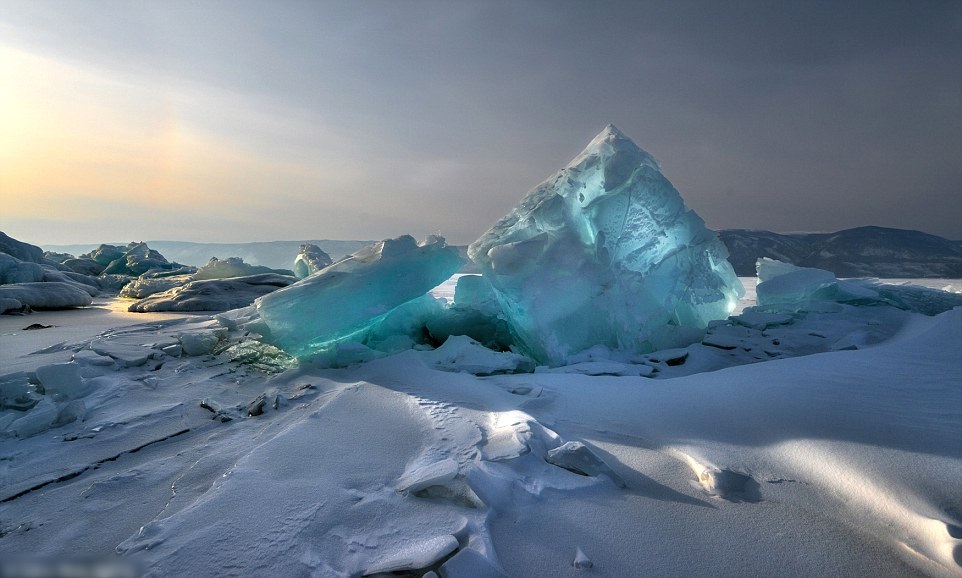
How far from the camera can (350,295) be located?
12.2 feet

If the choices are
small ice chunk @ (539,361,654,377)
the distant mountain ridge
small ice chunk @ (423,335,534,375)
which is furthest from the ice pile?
the distant mountain ridge

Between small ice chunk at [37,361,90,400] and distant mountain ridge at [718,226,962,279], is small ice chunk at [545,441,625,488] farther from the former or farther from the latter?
distant mountain ridge at [718,226,962,279]

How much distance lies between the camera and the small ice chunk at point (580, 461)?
1.69 meters

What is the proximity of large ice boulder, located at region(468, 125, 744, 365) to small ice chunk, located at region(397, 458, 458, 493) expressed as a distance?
271 cm

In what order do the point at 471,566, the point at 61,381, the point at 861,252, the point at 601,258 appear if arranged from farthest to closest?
the point at 861,252 → the point at 601,258 → the point at 61,381 → the point at 471,566

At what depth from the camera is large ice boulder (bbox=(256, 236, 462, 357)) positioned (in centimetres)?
352

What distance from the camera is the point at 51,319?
6629mm

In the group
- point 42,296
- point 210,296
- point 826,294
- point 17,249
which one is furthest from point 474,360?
point 17,249

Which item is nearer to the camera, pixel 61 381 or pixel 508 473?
pixel 508 473

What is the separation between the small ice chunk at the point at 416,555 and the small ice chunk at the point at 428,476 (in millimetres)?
270

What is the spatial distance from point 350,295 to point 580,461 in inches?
108

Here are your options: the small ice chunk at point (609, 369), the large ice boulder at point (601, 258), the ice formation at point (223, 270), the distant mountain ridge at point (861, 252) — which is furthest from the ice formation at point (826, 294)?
the distant mountain ridge at point (861, 252)

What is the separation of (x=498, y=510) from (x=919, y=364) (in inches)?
119

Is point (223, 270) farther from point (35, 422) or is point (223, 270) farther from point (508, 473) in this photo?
point (508, 473)
